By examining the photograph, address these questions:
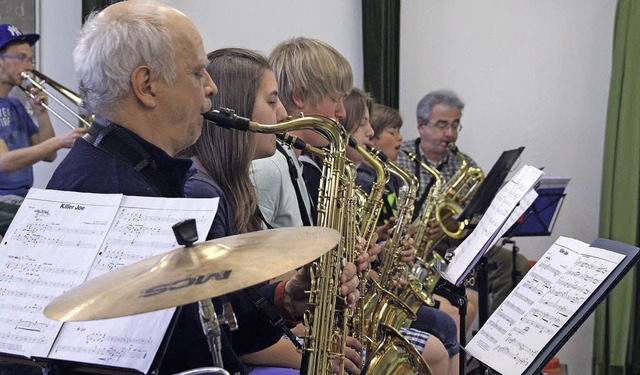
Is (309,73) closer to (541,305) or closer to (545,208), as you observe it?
(541,305)

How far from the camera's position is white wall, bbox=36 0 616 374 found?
5.43 metres

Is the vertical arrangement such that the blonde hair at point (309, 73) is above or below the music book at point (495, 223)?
above

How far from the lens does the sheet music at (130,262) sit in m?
1.40

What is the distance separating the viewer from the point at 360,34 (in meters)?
5.56

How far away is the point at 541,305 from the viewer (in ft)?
6.70

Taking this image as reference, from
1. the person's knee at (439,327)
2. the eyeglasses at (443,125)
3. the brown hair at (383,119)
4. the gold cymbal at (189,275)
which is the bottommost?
the person's knee at (439,327)

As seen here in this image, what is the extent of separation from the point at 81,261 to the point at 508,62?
14.6 feet

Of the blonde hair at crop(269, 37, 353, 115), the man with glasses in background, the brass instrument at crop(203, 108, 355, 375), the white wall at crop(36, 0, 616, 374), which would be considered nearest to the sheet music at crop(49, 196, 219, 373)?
the brass instrument at crop(203, 108, 355, 375)

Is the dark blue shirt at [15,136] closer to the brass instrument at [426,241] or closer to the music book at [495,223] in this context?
the brass instrument at [426,241]

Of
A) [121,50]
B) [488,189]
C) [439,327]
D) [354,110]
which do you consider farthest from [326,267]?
[488,189]

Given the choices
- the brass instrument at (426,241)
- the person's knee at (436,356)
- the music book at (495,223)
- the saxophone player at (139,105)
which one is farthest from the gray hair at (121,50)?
the brass instrument at (426,241)

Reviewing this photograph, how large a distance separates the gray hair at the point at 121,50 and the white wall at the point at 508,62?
373cm

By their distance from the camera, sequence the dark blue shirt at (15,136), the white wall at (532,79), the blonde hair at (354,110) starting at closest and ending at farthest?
the blonde hair at (354,110) → the dark blue shirt at (15,136) → the white wall at (532,79)

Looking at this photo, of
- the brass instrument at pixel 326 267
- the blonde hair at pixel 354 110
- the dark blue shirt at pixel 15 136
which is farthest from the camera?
the dark blue shirt at pixel 15 136
